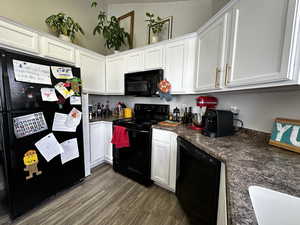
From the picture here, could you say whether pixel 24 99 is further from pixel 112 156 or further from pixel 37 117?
pixel 112 156

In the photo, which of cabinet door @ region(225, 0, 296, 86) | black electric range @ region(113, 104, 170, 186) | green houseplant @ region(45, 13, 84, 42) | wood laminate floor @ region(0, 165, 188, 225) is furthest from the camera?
green houseplant @ region(45, 13, 84, 42)

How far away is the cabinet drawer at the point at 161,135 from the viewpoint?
5.29ft

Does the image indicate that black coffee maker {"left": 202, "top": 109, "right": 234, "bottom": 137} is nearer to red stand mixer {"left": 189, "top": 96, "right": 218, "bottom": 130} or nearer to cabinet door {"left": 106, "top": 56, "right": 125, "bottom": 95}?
red stand mixer {"left": 189, "top": 96, "right": 218, "bottom": 130}

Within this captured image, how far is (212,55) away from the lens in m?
1.38

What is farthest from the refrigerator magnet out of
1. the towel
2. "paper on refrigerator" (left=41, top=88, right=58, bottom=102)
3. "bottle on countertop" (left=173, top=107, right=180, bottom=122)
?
"bottle on countertop" (left=173, top=107, right=180, bottom=122)

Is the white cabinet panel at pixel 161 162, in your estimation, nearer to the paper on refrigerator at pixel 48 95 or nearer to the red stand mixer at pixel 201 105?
the red stand mixer at pixel 201 105

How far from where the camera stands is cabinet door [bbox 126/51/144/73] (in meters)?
2.17

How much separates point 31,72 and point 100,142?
1.44 m

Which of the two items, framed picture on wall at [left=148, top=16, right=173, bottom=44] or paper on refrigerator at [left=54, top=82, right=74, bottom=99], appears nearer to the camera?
paper on refrigerator at [left=54, top=82, right=74, bottom=99]

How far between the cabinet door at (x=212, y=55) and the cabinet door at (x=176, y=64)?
0.83 feet

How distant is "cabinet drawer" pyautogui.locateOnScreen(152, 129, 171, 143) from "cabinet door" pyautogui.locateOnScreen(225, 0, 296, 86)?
91cm

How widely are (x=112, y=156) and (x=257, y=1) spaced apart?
2.57 meters

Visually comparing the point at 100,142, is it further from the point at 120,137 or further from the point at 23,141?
the point at 23,141

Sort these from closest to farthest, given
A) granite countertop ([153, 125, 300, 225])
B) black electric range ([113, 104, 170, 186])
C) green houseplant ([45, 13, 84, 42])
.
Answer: granite countertop ([153, 125, 300, 225]) < black electric range ([113, 104, 170, 186]) < green houseplant ([45, 13, 84, 42])
